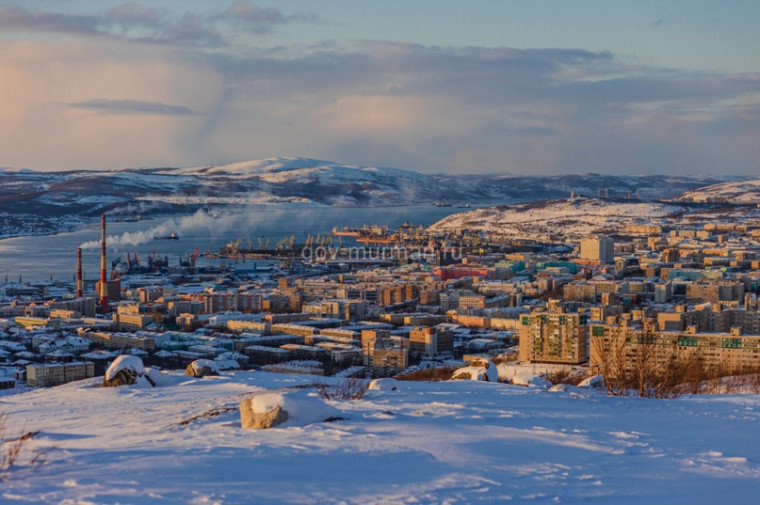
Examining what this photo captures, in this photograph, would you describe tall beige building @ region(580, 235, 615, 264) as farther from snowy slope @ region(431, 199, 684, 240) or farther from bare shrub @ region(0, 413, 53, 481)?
bare shrub @ region(0, 413, 53, 481)

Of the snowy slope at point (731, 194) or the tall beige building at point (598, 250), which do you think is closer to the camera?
the tall beige building at point (598, 250)

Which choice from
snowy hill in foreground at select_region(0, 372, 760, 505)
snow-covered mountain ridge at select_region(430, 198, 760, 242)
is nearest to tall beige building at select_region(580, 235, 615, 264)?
snow-covered mountain ridge at select_region(430, 198, 760, 242)

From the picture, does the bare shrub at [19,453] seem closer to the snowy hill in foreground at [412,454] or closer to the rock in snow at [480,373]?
the snowy hill in foreground at [412,454]

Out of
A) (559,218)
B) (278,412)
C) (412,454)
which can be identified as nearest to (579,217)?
(559,218)

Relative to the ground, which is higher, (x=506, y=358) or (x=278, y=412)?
(x=278, y=412)

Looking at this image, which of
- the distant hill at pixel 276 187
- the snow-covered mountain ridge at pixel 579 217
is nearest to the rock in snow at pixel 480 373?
the snow-covered mountain ridge at pixel 579 217

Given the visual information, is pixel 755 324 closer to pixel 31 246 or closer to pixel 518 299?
pixel 518 299

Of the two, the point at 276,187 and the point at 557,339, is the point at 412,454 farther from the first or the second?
the point at 276,187
